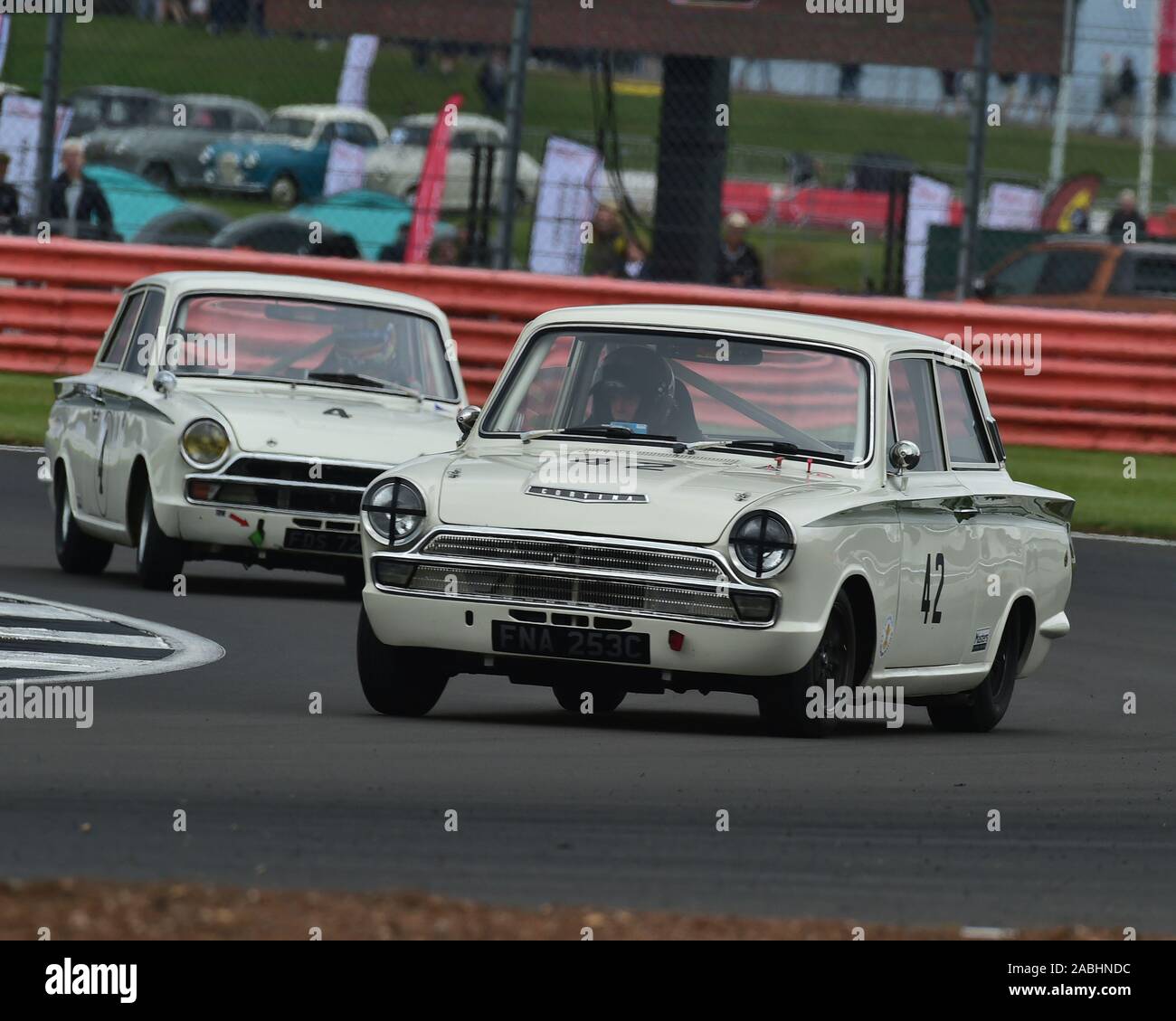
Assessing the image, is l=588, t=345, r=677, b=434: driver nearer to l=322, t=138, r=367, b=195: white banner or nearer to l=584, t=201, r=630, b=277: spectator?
l=584, t=201, r=630, b=277: spectator

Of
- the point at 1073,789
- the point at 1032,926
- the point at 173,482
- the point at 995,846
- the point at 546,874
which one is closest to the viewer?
the point at 1032,926

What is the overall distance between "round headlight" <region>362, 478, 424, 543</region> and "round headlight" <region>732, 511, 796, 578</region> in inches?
40.8

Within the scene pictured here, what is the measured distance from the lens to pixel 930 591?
945 cm

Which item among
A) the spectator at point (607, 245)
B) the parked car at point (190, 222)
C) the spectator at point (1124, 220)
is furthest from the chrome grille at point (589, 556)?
the parked car at point (190, 222)

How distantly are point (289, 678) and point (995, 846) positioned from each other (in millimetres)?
3714

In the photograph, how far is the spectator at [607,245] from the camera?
2345cm

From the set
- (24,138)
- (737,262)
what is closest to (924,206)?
(737,262)

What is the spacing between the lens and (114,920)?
17.5 feet

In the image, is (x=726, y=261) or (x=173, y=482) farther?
(x=726, y=261)

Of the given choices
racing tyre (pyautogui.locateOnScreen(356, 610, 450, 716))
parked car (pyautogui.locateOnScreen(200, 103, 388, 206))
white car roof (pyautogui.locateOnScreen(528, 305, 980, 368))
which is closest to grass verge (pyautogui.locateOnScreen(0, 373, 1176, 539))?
white car roof (pyautogui.locateOnScreen(528, 305, 980, 368))

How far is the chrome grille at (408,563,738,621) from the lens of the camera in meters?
8.47

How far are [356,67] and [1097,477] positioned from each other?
17458 millimetres

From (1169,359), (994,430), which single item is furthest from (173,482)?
(1169,359)
